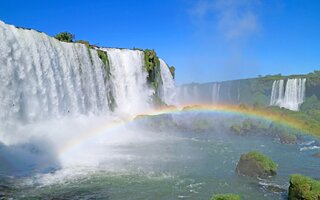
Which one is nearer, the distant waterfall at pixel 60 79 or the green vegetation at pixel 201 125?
the distant waterfall at pixel 60 79

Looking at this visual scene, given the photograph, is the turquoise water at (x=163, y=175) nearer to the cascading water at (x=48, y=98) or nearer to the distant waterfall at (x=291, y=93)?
the cascading water at (x=48, y=98)

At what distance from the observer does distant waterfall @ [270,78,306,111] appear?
2069 inches

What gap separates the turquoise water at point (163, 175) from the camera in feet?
39.9

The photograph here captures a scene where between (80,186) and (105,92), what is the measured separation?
1908cm

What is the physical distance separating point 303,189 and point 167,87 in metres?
34.2

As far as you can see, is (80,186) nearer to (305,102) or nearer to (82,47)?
(82,47)

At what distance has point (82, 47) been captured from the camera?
91.8ft

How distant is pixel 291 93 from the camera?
2103 inches

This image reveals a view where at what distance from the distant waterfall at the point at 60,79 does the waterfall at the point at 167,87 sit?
21.0 ft

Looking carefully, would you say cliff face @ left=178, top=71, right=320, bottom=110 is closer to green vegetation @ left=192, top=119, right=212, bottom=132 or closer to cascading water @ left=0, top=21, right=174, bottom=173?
green vegetation @ left=192, top=119, right=212, bottom=132

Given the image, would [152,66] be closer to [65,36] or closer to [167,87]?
[167,87]

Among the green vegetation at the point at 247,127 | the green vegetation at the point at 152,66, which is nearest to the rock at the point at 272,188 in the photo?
the green vegetation at the point at 247,127

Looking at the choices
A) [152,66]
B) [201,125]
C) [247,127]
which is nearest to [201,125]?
[201,125]

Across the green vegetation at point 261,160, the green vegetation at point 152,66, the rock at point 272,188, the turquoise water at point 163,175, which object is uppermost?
the green vegetation at point 152,66
